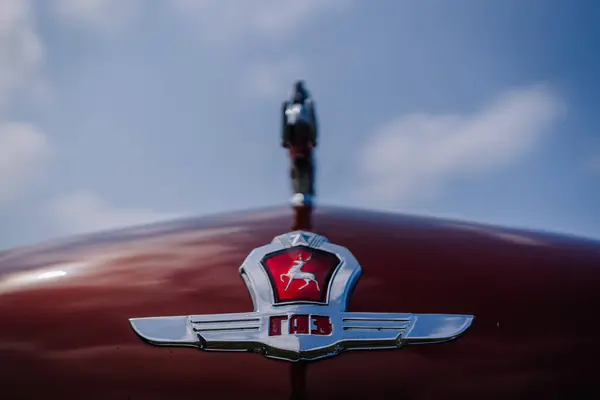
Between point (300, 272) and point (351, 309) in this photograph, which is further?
point (300, 272)

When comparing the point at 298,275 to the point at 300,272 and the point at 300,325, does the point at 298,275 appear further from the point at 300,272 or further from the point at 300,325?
the point at 300,325

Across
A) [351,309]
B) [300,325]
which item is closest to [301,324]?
[300,325]

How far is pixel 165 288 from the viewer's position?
279 centimetres

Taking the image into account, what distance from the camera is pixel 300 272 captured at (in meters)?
2.73

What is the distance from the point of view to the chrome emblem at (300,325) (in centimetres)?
245

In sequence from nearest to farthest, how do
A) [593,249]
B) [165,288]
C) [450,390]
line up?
[450,390] → [165,288] → [593,249]

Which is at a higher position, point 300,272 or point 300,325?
point 300,272

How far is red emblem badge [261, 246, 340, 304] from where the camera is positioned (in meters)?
2.61

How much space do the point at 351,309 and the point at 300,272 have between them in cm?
28

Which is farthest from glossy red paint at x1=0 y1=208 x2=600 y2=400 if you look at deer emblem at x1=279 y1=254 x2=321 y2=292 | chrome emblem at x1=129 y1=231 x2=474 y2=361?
deer emblem at x1=279 y1=254 x2=321 y2=292

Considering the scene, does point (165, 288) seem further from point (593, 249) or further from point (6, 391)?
point (593, 249)

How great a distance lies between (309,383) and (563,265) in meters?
1.54

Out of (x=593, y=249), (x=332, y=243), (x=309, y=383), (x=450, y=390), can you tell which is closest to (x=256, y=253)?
(x=332, y=243)

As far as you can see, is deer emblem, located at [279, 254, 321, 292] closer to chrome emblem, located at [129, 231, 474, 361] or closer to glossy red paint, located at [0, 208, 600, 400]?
chrome emblem, located at [129, 231, 474, 361]
